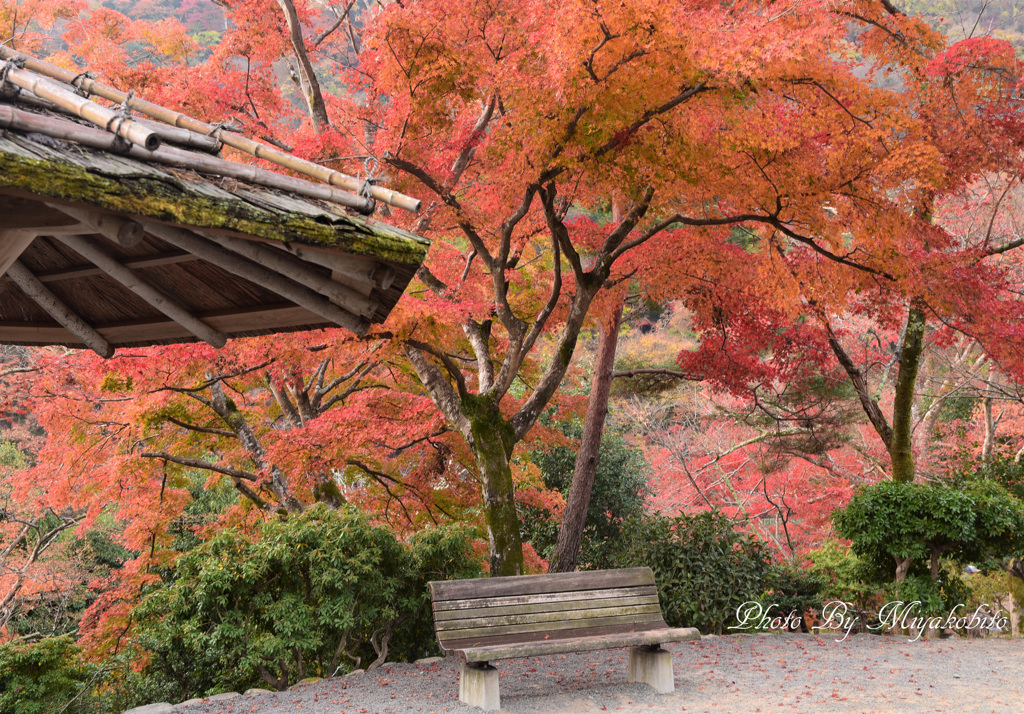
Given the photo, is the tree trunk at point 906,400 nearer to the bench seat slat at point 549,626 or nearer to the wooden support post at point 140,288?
the bench seat slat at point 549,626

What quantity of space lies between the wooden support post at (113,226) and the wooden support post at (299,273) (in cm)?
21

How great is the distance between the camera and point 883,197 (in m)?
6.87

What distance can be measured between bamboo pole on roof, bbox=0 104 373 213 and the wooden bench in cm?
318

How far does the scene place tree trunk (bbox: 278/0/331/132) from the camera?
714 centimetres

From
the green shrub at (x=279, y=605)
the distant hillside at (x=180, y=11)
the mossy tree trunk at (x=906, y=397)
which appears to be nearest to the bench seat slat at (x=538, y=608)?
the green shrub at (x=279, y=605)

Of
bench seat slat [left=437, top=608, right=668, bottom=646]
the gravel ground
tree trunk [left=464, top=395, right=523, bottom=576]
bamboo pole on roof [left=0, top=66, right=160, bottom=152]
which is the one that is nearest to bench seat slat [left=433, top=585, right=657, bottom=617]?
→ bench seat slat [left=437, top=608, right=668, bottom=646]

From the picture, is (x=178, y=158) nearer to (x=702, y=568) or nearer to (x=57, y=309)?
(x=57, y=309)

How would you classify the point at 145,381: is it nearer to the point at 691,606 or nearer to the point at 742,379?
the point at 691,606

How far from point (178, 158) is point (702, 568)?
22.1 feet

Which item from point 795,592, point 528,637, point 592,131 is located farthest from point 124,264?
point 795,592

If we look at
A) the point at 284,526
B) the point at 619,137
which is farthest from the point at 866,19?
the point at 284,526

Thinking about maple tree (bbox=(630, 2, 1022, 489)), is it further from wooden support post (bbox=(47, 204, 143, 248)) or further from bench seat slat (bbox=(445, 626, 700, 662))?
wooden support post (bbox=(47, 204, 143, 248))

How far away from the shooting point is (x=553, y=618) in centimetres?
514

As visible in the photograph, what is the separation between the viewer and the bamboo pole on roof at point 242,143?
102 inches
